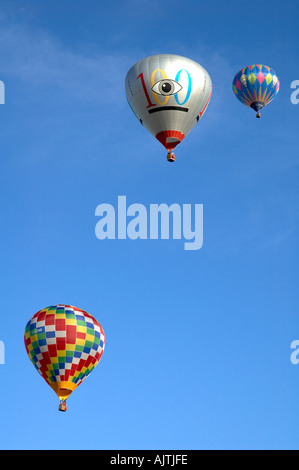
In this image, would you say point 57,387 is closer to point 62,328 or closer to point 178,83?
point 62,328

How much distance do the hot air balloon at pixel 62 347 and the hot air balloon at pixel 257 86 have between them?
18.3 metres

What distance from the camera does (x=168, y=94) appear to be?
1364 inches

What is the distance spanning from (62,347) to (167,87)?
11.4 m

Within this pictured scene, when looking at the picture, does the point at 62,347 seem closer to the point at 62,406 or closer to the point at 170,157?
the point at 62,406

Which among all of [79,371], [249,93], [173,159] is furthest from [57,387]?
[249,93]

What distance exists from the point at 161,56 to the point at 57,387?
Answer: 14126mm

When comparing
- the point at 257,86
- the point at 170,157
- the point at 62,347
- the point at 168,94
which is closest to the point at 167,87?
the point at 168,94

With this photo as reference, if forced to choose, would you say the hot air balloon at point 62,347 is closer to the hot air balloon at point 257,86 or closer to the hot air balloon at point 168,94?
the hot air balloon at point 168,94

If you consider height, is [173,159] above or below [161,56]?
below

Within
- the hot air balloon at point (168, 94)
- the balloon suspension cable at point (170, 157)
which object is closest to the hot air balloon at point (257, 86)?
the hot air balloon at point (168, 94)

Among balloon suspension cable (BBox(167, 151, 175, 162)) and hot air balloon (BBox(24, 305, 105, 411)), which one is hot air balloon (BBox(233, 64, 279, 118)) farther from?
hot air balloon (BBox(24, 305, 105, 411))

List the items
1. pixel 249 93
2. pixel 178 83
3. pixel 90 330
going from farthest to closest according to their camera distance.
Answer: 1. pixel 249 93
2. pixel 90 330
3. pixel 178 83

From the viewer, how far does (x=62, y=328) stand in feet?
120

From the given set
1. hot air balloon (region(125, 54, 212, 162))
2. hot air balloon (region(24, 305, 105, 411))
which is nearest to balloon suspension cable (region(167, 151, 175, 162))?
hot air balloon (region(125, 54, 212, 162))
